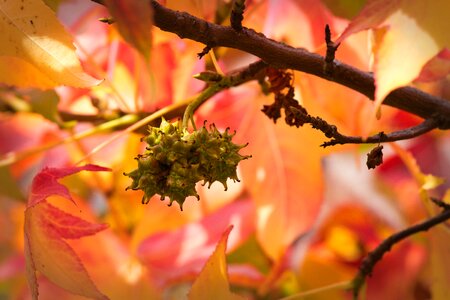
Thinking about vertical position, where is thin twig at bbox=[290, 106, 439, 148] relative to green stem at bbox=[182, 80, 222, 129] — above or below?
below

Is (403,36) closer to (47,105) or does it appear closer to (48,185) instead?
(48,185)

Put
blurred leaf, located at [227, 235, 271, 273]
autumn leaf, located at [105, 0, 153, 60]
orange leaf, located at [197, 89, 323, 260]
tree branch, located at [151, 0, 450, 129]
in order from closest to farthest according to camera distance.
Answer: autumn leaf, located at [105, 0, 153, 60] < tree branch, located at [151, 0, 450, 129] < orange leaf, located at [197, 89, 323, 260] < blurred leaf, located at [227, 235, 271, 273]

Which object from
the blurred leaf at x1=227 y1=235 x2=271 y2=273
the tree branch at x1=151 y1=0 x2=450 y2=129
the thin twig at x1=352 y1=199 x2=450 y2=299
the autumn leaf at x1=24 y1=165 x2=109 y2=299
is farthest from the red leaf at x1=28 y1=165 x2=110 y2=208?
the blurred leaf at x1=227 y1=235 x2=271 y2=273

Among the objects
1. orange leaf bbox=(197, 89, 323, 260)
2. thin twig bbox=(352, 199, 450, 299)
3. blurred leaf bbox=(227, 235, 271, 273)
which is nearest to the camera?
thin twig bbox=(352, 199, 450, 299)

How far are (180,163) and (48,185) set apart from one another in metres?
0.09

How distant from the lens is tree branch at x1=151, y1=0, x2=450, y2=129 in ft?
1.25

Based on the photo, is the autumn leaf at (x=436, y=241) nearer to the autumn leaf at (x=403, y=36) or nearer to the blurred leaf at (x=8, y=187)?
the autumn leaf at (x=403, y=36)

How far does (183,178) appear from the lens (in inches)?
15.3

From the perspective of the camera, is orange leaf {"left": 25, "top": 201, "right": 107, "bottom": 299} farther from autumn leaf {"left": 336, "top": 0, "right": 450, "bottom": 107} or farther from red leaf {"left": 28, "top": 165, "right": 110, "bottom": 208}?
autumn leaf {"left": 336, "top": 0, "right": 450, "bottom": 107}

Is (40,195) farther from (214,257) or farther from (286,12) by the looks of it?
(286,12)

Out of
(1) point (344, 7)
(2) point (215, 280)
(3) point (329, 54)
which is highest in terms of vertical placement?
(1) point (344, 7)

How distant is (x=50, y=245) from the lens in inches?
16.4

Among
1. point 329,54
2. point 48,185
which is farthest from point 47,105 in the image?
point 329,54

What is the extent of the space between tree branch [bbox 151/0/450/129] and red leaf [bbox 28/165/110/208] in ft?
0.37
